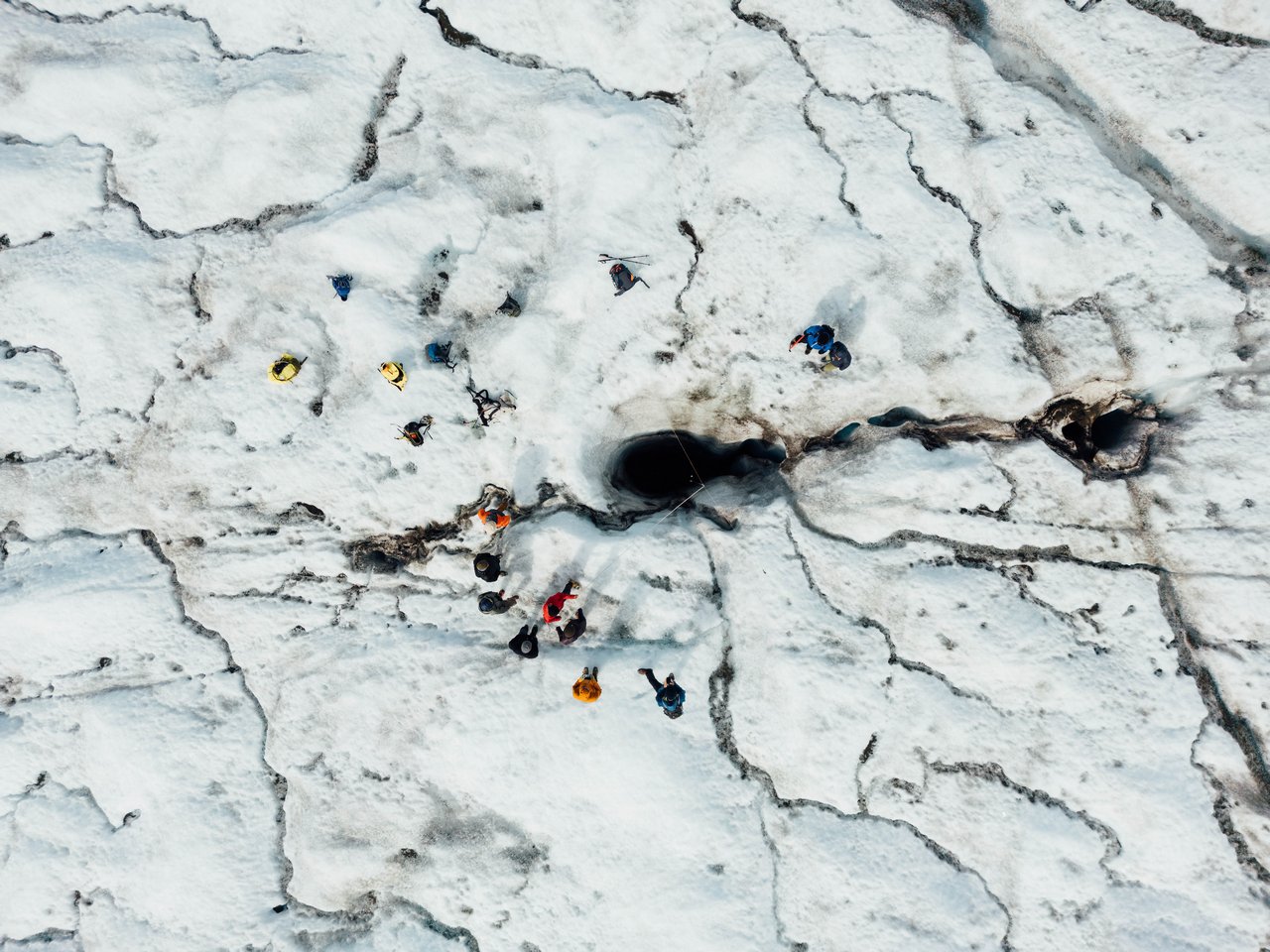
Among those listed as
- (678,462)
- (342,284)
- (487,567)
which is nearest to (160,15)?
(342,284)

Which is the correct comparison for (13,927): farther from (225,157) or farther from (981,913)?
(981,913)

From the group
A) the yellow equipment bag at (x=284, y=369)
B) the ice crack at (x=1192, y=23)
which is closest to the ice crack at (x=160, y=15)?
the yellow equipment bag at (x=284, y=369)

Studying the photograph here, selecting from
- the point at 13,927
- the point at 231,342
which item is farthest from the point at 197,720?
the point at 231,342

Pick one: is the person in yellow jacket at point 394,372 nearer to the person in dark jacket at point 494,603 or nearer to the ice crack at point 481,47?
the person in dark jacket at point 494,603

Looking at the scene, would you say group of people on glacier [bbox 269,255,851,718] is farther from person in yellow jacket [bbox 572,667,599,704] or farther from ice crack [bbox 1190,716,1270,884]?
ice crack [bbox 1190,716,1270,884]

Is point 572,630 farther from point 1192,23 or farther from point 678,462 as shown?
point 1192,23

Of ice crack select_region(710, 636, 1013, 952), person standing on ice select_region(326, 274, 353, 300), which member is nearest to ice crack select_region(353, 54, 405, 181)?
person standing on ice select_region(326, 274, 353, 300)
